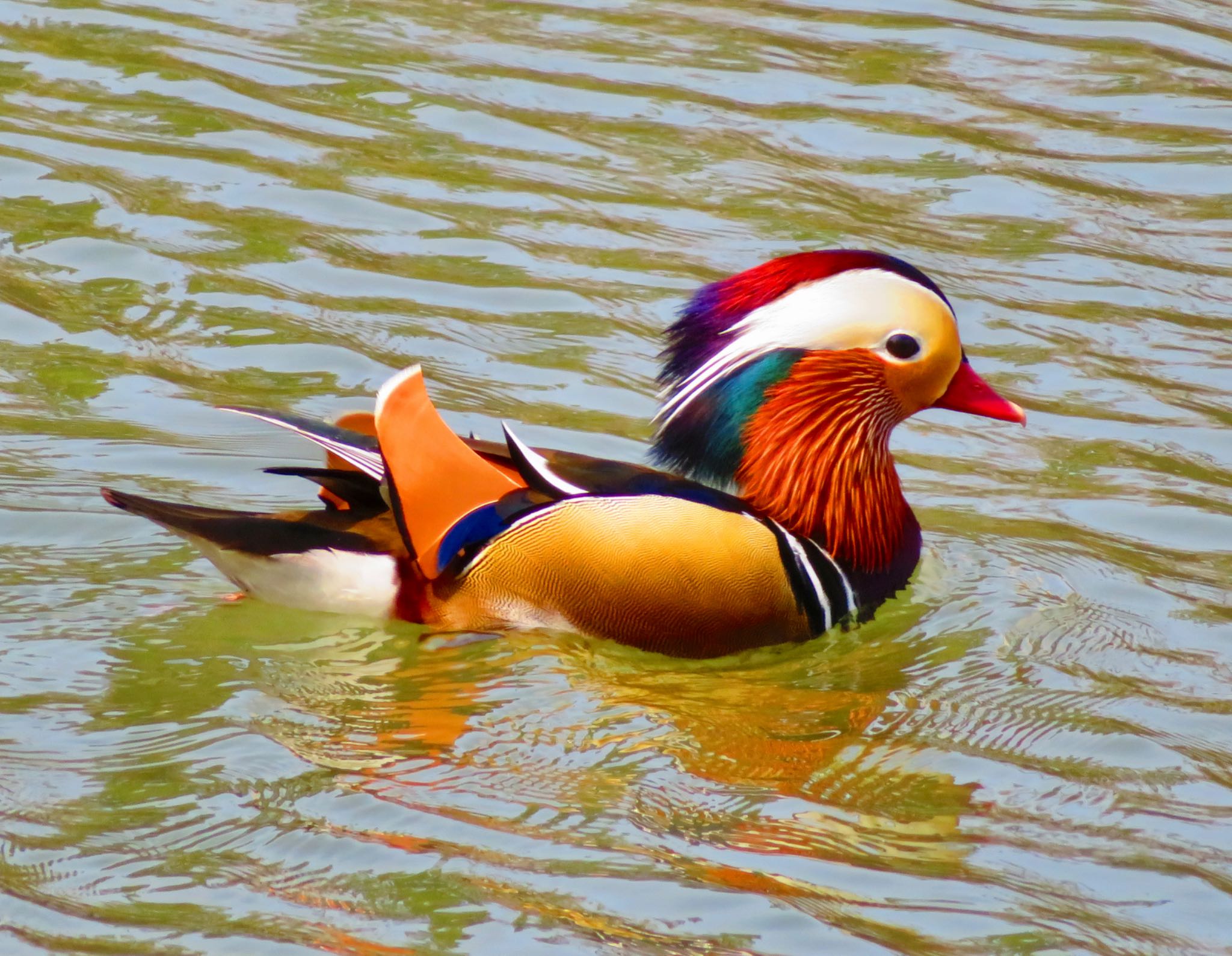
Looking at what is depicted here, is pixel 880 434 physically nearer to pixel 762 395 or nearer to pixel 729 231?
pixel 762 395

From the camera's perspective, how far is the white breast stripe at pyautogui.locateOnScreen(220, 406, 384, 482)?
16.4 feet

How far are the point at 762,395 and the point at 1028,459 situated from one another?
1.44m

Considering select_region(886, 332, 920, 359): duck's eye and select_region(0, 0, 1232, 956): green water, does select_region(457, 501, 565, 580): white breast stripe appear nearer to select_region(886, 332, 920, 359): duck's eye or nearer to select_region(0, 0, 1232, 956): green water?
select_region(0, 0, 1232, 956): green water

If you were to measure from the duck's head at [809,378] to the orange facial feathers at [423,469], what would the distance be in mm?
712

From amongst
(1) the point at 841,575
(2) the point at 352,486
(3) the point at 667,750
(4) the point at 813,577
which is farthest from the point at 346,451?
(1) the point at 841,575

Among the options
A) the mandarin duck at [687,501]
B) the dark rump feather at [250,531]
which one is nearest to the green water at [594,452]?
the mandarin duck at [687,501]

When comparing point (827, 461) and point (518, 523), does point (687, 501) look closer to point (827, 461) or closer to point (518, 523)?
point (518, 523)

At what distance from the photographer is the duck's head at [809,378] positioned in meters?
5.32

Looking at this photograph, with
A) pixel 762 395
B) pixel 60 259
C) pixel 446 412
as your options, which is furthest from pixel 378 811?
pixel 60 259

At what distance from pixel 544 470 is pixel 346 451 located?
0.51m

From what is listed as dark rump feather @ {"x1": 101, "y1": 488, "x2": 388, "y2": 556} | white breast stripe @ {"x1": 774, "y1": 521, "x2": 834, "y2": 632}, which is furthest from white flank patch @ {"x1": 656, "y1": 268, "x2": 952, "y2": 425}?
dark rump feather @ {"x1": 101, "y1": 488, "x2": 388, "y2": 556}

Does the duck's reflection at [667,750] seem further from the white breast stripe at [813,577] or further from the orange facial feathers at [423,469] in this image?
the orange facial feathers at [423,469]

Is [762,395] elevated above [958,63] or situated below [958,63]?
below

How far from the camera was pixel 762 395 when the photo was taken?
5453mm
